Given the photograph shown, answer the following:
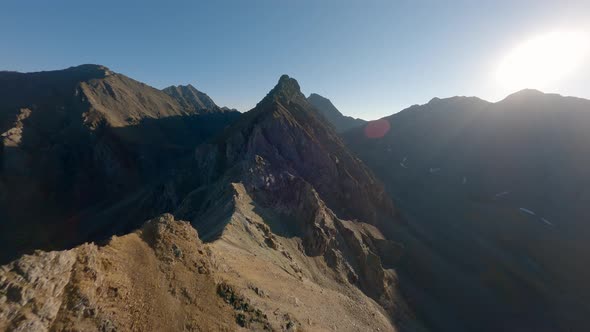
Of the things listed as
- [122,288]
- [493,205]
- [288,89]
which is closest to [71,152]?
[288,89]

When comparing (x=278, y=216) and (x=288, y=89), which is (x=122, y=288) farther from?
(x=288, y=89)

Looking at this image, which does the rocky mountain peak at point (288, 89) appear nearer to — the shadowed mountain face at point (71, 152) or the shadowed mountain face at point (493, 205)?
the shadowed mountain face at point (71, 152)

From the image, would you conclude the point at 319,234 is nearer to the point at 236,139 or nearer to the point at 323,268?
the point at 323,268

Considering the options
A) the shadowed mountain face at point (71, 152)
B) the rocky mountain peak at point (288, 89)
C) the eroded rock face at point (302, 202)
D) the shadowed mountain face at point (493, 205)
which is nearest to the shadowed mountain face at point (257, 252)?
the eroded rock face at point (302, 202)

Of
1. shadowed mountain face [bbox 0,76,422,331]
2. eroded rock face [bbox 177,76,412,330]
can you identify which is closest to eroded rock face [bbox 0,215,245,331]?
shadowed mountain face [bbox 0,76,422,331]

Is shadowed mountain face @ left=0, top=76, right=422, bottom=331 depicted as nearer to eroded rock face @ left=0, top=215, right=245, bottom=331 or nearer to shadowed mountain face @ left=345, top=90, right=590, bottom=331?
eroded rock face @ left=0, top=215, right=245, bottom=331
